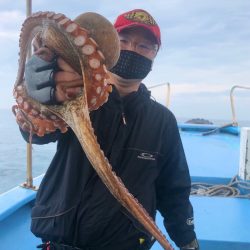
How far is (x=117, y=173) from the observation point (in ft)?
7.67

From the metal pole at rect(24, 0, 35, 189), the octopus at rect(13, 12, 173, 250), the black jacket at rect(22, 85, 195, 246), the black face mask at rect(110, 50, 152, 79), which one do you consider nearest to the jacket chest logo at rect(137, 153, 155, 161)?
the black jacket at rect(22, 85, 195, 246)

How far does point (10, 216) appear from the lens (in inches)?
148

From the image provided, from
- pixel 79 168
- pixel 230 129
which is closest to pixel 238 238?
pixel 79 168

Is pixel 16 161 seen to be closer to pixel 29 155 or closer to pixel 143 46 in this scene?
pixel 29 155

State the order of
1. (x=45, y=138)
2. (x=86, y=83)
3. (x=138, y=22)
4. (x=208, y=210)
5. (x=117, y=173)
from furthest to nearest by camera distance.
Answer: (x=208, y=210), (x=138, y=22), (x=117, y=173), (x=45, y=138), (x=86, y=83)

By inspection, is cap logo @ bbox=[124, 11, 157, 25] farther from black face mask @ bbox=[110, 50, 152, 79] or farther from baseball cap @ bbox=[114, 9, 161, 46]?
black face mask @ bbox=[110, 50, 152, 79]

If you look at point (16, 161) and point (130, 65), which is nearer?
point (130, 65)

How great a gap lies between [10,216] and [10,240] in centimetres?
42

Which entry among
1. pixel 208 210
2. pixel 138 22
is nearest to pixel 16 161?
pixel 208 210

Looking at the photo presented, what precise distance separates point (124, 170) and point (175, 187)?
498 mm

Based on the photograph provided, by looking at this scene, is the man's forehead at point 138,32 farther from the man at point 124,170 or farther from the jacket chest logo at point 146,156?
the jacket chest logo at point 146,156

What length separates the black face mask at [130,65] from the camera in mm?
2379

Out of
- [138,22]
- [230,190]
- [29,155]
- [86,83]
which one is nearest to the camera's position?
[86,83]

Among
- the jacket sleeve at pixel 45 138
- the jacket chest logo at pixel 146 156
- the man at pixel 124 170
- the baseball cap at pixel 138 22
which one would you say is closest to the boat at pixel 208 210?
the man at pixel 124 170
